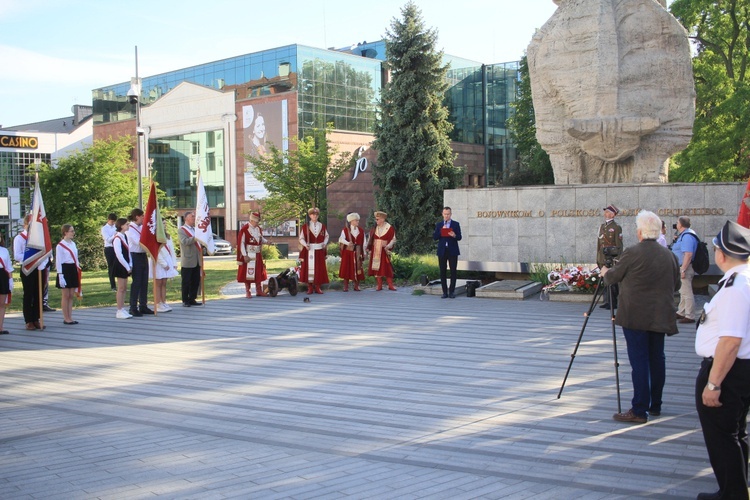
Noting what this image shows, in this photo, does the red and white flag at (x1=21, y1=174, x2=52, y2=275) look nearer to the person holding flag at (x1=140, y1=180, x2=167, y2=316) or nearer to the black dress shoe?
the person holding flag at (x1=140, y1=180, x2=167, y2=316)

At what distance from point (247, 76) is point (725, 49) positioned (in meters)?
36.3

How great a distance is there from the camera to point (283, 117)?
5319 centimetres

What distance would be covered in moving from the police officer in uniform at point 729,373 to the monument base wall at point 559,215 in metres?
11.4

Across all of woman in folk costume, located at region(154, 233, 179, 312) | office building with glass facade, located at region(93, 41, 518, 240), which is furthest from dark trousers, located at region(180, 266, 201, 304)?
office building with glass facade, located at region(93, 41, 518, 240)

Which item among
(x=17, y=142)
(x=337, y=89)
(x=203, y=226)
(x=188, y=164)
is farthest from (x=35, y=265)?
(x=188, y=164)

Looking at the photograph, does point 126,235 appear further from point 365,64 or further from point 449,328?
point 365,64

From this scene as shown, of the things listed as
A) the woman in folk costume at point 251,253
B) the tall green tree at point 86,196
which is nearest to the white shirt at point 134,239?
the woman in folk costume at point 251,253

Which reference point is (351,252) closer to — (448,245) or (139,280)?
(448,245)

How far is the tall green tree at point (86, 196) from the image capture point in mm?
32594

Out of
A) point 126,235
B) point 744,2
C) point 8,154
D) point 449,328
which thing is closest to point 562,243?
point 449,328

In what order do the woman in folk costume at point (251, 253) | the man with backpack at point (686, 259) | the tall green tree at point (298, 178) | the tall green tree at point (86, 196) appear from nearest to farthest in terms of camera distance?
the man with backpack at point (686, 259) → the woman in folk costume at point (251, 253) → the tall green tree at point (86, 196) → the tall green tree at point (298, 178)

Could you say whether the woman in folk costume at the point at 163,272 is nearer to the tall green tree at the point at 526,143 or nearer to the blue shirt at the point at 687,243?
the blue shirt at the point at 687,243

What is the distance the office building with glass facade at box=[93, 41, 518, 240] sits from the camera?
53.1 m

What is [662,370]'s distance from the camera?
6.67 m
